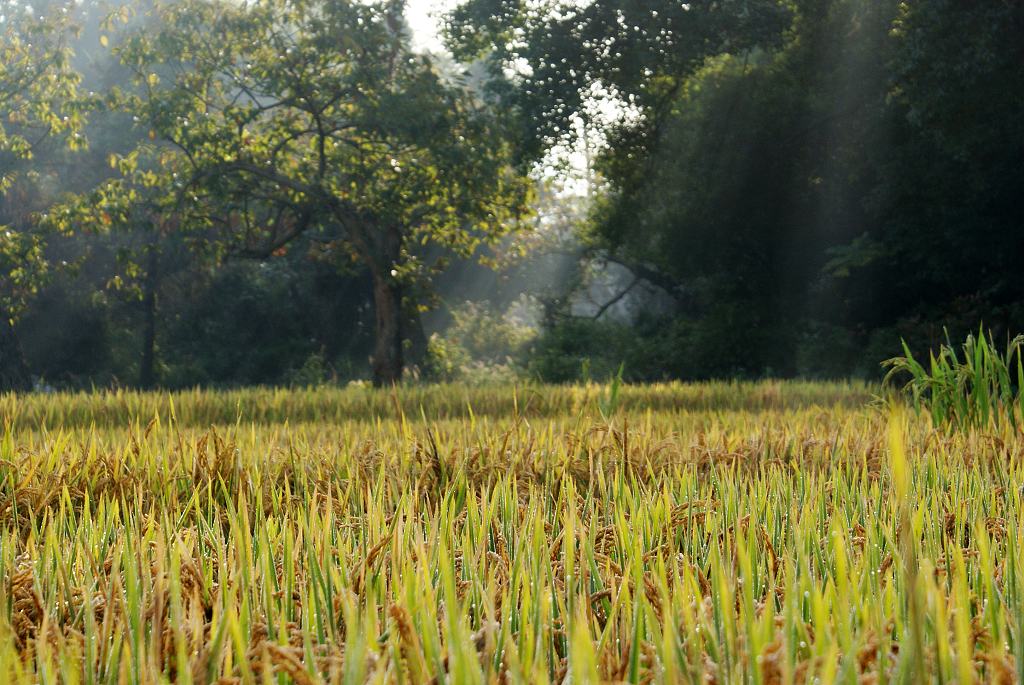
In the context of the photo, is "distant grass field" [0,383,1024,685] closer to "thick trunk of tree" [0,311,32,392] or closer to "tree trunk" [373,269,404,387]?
"tree trunk" [373,269,404,387]

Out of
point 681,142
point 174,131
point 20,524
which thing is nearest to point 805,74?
point 681,142

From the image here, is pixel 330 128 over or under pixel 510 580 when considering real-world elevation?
over

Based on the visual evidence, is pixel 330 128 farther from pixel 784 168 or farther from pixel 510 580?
pixel 510 580

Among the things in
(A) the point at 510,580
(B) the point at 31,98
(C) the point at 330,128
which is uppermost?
(B) the point at 31,98

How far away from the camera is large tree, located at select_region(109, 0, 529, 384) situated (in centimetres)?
1550

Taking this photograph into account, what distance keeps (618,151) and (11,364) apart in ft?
44.6

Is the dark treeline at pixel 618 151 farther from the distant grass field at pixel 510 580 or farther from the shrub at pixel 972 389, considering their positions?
the distant grass field at pixel 510 580

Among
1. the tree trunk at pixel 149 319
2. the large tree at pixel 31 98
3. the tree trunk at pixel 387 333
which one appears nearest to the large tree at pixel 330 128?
the tree trunk at pixel 387 333

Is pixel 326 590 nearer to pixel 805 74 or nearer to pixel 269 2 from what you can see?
pixel 269 2

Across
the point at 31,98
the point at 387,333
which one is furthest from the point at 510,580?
the point at 31,98

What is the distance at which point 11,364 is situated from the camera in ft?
65.6

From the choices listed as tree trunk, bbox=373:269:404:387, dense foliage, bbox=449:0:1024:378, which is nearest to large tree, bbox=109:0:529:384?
tree trunk, bbox=373:269:404:387

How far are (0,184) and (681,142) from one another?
12.6 meters

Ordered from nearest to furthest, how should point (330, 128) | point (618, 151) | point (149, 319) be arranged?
1. point (330, 128)
2. point (618, 151)
3. point (149, 319)
